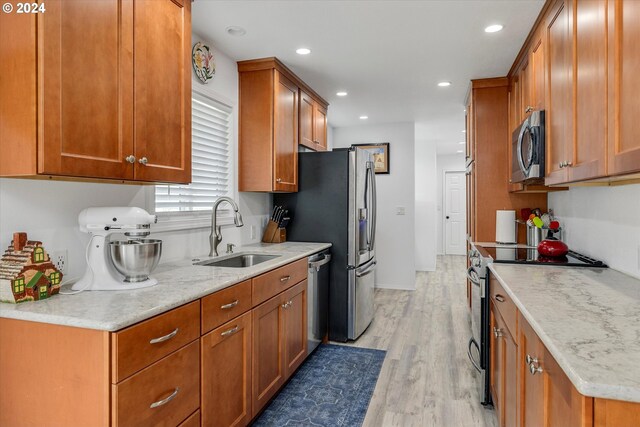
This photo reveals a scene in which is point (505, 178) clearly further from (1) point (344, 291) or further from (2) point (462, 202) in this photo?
(2) point (462, 202)

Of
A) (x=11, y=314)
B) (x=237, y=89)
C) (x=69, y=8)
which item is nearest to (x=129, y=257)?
(x=11, y=314)

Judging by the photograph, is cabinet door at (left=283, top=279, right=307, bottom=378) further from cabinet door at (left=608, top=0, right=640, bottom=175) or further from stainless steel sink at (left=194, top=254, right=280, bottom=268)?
cabinet door at (left=608, top=0, right=640, bottom=175)

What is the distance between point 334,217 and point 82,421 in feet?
8.20

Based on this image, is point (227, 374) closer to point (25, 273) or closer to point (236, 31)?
point (25, 273)

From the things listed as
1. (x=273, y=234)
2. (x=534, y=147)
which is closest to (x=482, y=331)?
(x=534, y=147)

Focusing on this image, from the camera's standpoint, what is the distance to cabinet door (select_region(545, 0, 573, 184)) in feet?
5.97

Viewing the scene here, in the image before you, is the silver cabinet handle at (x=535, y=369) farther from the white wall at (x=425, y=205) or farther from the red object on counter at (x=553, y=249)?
the white wall at (x=425, y=205)

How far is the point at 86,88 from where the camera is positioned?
4.90ft

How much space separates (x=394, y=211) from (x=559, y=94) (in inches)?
146

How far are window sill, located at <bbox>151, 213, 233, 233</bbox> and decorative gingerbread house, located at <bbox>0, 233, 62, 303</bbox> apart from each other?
0.80m

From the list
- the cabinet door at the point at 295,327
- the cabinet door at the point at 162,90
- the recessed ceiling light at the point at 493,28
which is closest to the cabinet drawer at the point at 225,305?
the cabinet door at the point at 295,327

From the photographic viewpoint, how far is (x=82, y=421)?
1259 mm

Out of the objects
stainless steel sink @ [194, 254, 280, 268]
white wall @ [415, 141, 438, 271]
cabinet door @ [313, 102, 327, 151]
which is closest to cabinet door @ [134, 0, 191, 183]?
stainless steel sink @ [194, 254, 280, 268]

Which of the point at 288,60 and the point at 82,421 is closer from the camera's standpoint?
the point at 82,421
